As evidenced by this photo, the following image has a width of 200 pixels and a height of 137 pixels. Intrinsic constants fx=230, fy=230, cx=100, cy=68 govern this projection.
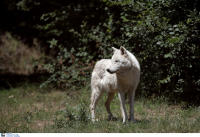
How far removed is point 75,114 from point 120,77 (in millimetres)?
1315

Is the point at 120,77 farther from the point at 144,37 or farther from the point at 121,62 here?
the point at 144,37

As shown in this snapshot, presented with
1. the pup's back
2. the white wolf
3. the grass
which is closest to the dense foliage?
the grass

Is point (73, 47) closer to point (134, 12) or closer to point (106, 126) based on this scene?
point (134, 12)

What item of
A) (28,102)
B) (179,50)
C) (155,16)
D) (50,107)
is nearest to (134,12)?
(155,16)

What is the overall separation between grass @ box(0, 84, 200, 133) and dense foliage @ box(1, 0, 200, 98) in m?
0.67

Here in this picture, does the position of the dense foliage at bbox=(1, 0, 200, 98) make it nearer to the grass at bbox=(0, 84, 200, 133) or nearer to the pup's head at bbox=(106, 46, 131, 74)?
the grass at bbox=(0, 84, 200, 133)

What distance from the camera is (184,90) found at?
20.5 ft

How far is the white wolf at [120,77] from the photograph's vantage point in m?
4.45

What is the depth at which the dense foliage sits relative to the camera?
19.4 ft

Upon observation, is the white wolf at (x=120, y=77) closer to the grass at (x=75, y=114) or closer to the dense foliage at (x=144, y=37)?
the grass at (x=75, y=114)

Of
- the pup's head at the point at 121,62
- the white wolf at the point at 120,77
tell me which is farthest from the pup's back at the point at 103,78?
the pup's head at the point at 121,62

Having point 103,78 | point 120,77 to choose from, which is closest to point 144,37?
point 103,78

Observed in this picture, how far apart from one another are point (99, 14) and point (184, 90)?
4.19 metres

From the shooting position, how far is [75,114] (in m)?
5.01
